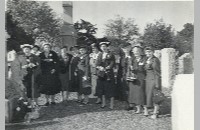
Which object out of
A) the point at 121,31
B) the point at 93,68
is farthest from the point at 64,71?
the point at 121,31

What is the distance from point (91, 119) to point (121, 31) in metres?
0.77

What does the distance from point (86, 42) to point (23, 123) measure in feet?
2.78

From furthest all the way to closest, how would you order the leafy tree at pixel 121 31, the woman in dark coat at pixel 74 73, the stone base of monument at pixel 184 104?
1. the woman in dark coat at pixel 74 73
2. the leafy tree at pixel 121 31
3. the stone base of monument at pixel 184 104

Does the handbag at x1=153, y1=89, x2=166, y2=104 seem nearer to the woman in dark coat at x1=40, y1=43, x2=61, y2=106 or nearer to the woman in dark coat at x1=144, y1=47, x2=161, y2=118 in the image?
the woman in dark coat at x1=144, y1=47, x2=161, y2=118

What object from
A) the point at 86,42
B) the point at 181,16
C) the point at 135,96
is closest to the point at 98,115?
the point at 135,96

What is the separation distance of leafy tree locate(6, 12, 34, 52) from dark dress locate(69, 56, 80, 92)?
0.39 meters

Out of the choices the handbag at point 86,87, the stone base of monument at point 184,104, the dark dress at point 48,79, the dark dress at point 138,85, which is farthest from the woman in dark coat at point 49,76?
the stone base of monument at point 184,104

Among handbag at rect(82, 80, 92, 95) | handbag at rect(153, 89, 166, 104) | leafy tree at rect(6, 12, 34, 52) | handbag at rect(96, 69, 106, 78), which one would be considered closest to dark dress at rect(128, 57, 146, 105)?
handbag at rect(153, 89, 166, 104)

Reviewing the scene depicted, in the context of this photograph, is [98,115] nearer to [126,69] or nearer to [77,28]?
[126,69]

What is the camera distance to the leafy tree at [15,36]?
4.15 metres

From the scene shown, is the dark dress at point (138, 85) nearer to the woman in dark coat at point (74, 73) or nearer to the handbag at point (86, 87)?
the handbag at point (86, 87)

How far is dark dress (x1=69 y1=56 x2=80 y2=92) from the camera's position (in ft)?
14.2

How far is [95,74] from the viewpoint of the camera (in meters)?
4.34

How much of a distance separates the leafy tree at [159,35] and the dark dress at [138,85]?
154 millimetres
